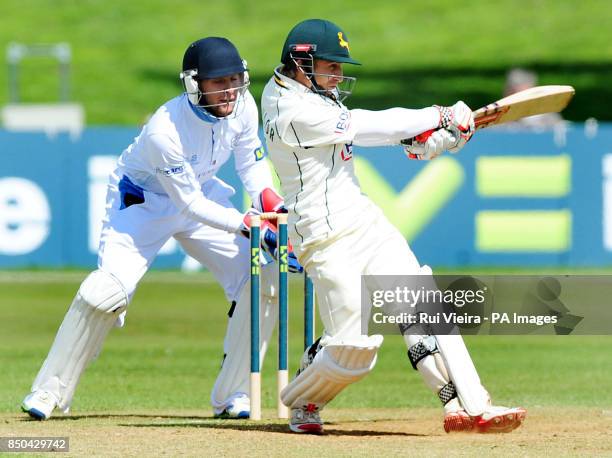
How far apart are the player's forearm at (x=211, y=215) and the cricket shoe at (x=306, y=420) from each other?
3.72ft

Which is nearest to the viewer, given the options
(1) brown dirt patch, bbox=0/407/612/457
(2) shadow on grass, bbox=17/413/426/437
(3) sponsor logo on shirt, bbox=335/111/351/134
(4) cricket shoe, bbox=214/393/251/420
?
(1) brown dirt patch, bbox=0/407/612/457

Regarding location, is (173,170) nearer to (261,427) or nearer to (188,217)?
(188,217)

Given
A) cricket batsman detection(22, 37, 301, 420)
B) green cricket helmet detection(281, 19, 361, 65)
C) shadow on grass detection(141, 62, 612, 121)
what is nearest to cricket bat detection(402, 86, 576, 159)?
green cricket helmet detection(281, 19, 361, 65)

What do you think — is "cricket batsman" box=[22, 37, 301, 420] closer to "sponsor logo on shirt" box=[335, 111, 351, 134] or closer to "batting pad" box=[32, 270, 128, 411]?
"batting pad" box=[32, 270, 128, 411]

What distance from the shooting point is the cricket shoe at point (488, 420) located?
716 cm

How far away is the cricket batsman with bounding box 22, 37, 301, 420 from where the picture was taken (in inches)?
311

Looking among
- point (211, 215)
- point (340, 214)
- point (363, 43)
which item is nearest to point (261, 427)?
point (211, 215)

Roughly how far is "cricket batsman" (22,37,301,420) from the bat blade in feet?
4.38

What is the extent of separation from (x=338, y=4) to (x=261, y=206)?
1023 inches

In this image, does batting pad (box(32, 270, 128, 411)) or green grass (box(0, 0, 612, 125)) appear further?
green grass (box(0, 0, 612, 125))

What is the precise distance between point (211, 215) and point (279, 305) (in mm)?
642

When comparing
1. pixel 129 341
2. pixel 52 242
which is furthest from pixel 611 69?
pixel 129 341

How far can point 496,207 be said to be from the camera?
58.0 feet

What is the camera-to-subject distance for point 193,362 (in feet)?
37.3
